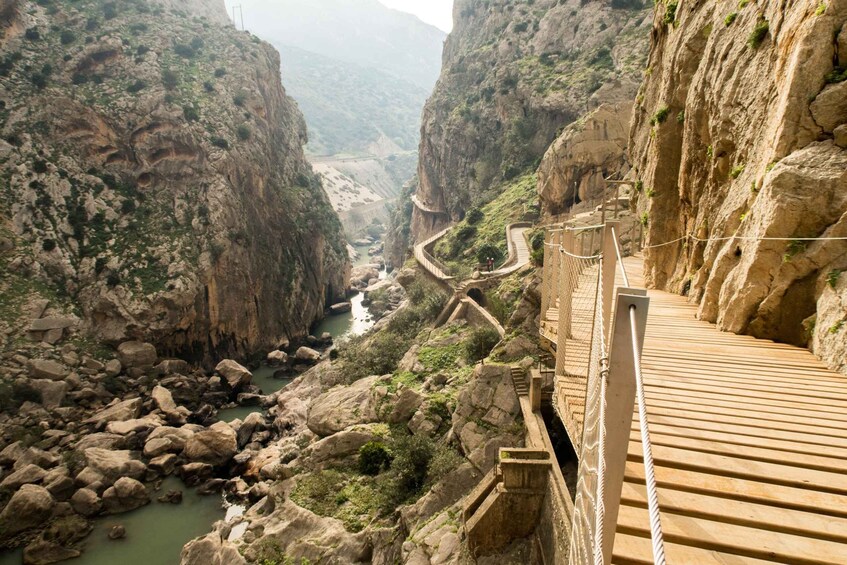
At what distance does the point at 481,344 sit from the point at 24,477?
21524 mm

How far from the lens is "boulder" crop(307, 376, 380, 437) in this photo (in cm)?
1948

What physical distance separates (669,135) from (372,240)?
93.8 meters

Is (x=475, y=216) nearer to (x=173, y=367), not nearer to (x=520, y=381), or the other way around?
(x=173, y=367)

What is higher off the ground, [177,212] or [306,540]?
[177,212]

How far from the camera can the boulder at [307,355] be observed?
38.3 metres

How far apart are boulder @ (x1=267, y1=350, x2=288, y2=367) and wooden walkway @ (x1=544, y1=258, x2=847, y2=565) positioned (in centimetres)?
3649

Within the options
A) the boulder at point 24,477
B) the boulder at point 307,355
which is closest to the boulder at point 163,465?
the boulder at point 24,477

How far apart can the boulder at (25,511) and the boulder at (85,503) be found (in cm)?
83

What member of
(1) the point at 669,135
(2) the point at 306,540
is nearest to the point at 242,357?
(2) the point at 306,540

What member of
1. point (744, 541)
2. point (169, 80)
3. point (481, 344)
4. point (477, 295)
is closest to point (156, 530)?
point (481, 344)

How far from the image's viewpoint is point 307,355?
38.5 metres

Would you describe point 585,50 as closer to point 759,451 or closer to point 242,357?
point 242,357

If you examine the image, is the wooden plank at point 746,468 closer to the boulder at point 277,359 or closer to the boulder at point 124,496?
the boulder at point 124,496

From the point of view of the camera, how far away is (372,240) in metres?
104
